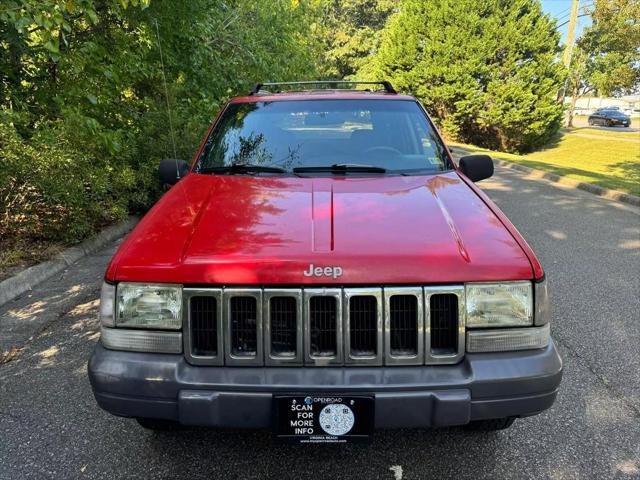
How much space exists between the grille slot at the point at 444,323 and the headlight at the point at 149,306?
1.03 metres

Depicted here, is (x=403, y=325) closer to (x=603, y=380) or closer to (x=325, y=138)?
(x=325, y=138)

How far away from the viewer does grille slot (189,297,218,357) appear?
208 centimetres

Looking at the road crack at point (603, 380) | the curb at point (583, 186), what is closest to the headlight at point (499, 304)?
the road crack at point (603, 380)

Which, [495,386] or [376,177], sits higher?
[376,177]

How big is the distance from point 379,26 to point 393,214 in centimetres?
4358

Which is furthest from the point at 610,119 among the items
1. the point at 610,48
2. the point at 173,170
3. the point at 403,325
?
the point at 403,325

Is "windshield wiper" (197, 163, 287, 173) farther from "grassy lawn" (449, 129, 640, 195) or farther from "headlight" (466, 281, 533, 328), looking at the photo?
"grassy lawn" (449, 129, 640, 195)

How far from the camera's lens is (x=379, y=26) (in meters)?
42.1

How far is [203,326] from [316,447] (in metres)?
0.94

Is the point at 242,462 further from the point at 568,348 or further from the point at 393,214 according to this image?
the point at 568,348

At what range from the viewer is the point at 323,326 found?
2078 millimetres

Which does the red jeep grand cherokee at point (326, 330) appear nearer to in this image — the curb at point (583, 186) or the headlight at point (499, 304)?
the headlight at point (499, 304)

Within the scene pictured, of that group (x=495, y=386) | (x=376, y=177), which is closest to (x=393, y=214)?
(x=376, y=177)

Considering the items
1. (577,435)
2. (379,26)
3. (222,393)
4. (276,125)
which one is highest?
(379,26)
